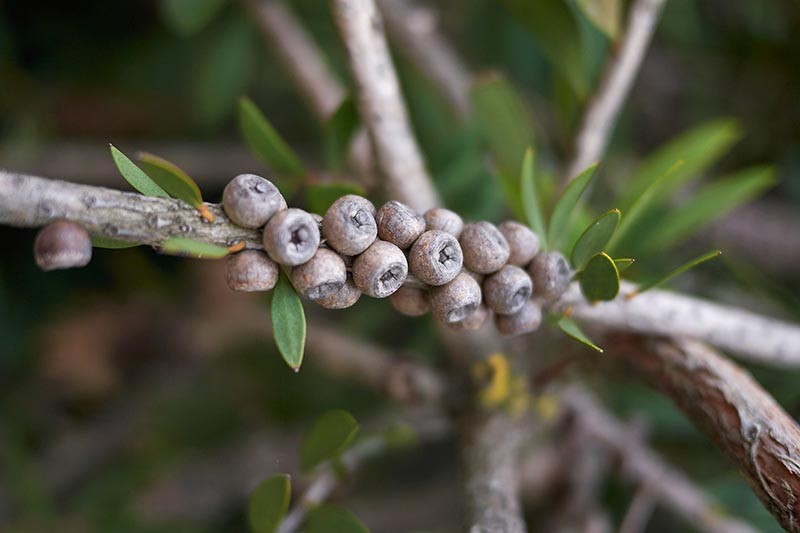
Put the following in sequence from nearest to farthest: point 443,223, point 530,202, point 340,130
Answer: point 443,223, point 530,202, point 340,130

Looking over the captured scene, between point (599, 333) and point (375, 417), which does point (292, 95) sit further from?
point (599, 333)

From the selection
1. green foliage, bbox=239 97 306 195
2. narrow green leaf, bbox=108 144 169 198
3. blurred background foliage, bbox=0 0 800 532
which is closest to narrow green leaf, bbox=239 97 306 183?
green foliage, bbox=239 97 306 195

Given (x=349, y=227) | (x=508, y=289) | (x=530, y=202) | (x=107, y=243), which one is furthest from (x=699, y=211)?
(x=107, y=243)

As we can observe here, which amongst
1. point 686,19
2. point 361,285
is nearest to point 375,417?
point 361,285

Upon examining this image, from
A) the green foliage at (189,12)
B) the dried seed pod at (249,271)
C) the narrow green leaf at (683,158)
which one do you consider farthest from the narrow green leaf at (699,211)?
the green foliage at (189,12)

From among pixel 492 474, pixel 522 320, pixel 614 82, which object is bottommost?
pixel 492 474

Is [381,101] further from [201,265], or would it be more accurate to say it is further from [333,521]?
[201,265]

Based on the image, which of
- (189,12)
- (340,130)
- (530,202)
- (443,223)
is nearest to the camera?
(443,223)

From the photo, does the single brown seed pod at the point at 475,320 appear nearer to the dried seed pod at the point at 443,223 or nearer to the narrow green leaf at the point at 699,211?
the dried seed pod at the point at 443,223

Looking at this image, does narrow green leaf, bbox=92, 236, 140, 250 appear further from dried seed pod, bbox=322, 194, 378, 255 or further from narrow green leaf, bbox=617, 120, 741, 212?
narrow green leaf, bbox=617, 120, 741, 212
